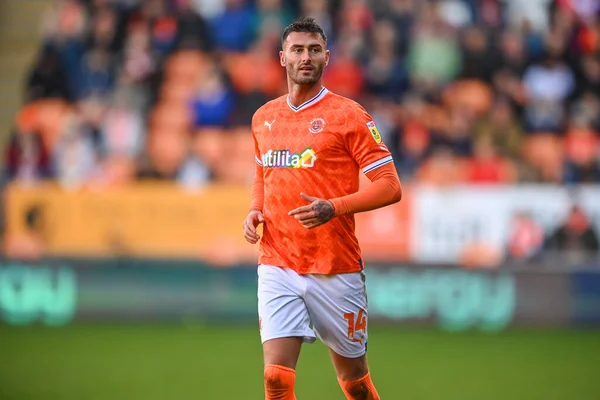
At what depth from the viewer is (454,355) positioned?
38.8ft

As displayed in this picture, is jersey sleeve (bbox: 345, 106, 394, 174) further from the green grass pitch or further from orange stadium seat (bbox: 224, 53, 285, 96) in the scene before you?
orange stadium seat (bbox: 224, 53, 285, 96)

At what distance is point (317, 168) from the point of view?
19.7 ft

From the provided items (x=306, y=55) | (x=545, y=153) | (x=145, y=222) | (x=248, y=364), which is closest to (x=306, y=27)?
(x=306, y=55)

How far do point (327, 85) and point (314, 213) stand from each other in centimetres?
1173

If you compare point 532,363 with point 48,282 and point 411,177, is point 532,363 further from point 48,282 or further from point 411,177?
point 48,282

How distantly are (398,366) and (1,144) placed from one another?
33.6 feet

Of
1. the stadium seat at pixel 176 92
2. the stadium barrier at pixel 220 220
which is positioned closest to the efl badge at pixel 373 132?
the stadium barrier at pixel 220 220

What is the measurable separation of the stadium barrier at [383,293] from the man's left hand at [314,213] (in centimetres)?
875

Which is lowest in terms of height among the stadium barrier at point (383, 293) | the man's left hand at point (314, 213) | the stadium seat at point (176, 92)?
the stadium barrier at point (383, 293)

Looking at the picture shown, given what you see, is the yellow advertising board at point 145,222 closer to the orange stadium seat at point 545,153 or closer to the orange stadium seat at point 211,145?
the orange stadium seat at point 211,145

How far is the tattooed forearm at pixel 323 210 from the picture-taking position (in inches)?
220

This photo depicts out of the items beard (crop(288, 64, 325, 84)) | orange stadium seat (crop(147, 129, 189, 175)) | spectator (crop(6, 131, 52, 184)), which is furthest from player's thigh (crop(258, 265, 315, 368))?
spectator (crop(6, 131, 52, 184))

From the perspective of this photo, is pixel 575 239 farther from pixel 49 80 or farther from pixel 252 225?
pixel 252 225

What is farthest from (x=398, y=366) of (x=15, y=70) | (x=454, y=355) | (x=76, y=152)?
(x=15, y=70)
